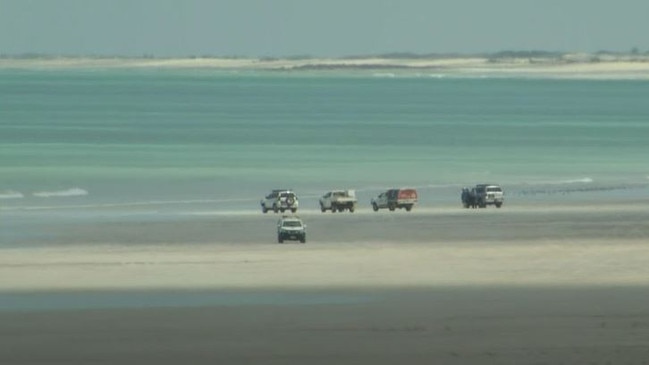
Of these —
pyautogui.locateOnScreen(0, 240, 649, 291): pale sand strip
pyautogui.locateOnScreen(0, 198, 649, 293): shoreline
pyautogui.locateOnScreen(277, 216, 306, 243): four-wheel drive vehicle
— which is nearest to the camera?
pyautogui.locateOnScreen(0, 240, 649, 291): pale sand strip

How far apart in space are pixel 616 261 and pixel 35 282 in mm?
11213

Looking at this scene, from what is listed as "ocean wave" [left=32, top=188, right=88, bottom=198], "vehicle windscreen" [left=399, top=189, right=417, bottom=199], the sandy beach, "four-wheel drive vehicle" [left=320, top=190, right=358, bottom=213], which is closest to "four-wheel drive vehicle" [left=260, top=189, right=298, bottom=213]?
"four-wheel drive vehicle" [left=320, top=190, right=358, bottom=213]

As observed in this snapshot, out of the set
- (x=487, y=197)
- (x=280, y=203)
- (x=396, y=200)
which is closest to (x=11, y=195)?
(x=280, y=203)

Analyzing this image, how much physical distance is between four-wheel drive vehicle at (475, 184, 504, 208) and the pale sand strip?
53.2 feet

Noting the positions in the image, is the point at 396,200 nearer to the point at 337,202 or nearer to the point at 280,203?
the point at 337,202

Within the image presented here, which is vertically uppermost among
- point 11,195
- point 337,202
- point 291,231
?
point 11,195

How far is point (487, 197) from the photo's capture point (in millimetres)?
62281

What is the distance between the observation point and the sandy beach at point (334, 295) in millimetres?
25516

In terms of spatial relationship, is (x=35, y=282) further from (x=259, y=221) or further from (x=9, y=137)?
(x=9, y=137)

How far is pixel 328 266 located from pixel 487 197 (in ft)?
77.9

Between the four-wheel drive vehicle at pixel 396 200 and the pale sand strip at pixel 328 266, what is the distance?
590 inches

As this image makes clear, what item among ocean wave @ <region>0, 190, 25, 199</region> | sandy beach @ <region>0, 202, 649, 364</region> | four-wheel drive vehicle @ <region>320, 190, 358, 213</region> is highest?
ocean wave @ <region>0, 190, 25, 199</region>

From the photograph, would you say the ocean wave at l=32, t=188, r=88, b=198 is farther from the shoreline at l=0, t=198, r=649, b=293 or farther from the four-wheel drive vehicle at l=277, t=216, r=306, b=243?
the four-wheel drive vehicle at l=277, t=216, r=306, b=243

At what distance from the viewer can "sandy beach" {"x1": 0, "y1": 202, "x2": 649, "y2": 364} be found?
25516mm
